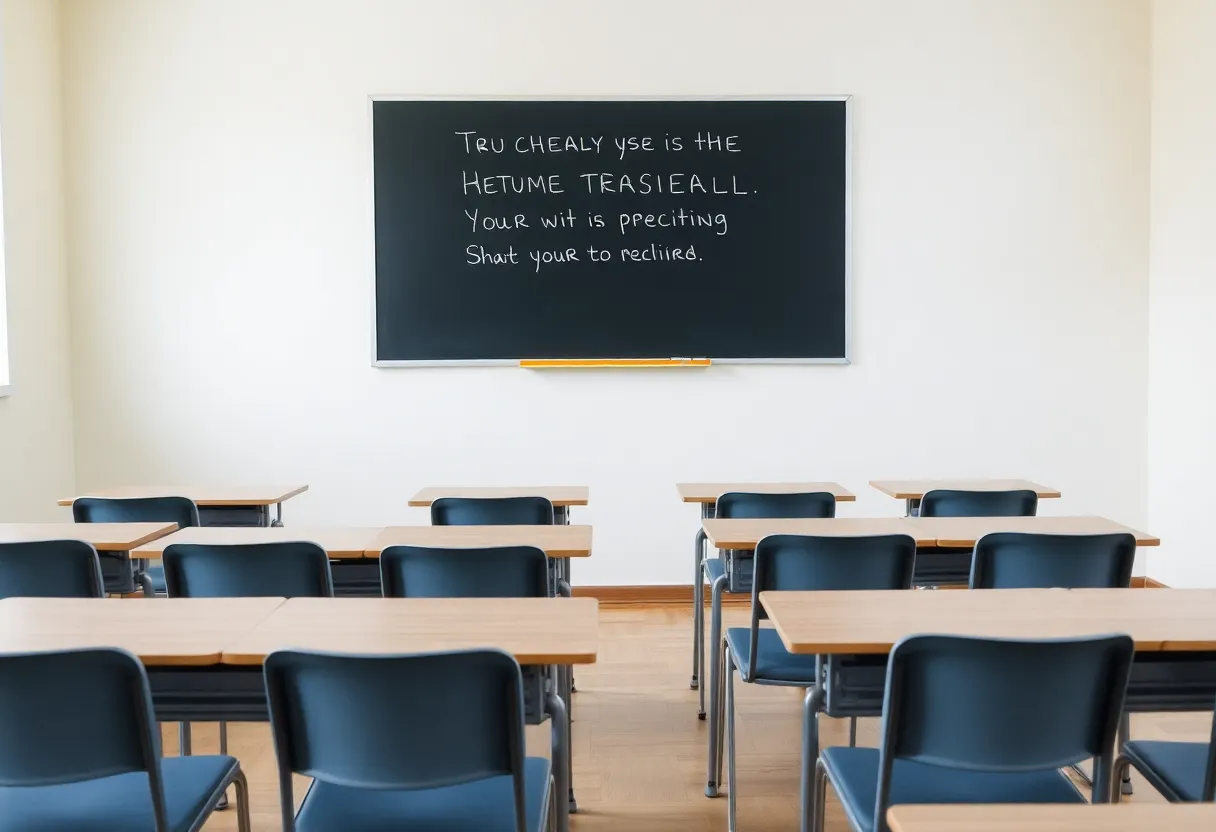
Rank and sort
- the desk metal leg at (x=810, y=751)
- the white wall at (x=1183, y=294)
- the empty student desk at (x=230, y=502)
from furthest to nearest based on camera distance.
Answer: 1. the white wall at (x=1183, y=294)
2. the empty student desk at (x=230, y=502)
3. the desk metal leg at (x=810, y=751)

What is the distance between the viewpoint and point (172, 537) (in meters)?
2.85

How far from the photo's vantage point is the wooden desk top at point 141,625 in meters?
1.77

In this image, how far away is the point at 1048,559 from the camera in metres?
2.67

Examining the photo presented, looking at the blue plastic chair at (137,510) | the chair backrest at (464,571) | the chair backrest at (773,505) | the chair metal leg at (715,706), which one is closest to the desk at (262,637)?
the chair backrest at (464,571)

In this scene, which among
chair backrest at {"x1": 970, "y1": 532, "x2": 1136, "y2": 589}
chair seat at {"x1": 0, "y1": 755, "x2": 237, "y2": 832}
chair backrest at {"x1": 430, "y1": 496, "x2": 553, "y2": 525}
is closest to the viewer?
chair seat at {"x1": 0, "y1": 755, "x2": 237, "y2": 832}

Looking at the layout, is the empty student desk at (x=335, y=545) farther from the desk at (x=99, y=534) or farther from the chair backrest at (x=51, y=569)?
the chair backrest at (x=51, y=569)

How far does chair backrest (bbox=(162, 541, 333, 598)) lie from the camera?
2.55 metres

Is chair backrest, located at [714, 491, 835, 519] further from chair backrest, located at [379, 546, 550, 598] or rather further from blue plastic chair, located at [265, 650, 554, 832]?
blue plastic chair, located at [265, 650, 554, 832]

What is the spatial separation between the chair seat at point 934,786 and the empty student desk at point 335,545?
152cm

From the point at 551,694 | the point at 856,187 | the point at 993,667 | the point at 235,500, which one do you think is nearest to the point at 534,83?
the point at 856,187

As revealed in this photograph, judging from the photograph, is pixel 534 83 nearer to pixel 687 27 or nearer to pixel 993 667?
pixel 687 27

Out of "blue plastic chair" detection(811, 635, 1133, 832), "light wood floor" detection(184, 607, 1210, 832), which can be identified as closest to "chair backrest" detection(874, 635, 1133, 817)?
"blue plastic chair" detection(811, 635, 1133, 832)

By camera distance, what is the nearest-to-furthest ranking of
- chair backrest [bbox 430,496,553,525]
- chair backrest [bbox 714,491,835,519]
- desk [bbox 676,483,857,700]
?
chair backrest [bbox 430,496,553,525] < chair backrest [bbox 714,491,835,519] < desk [bbox 676,483,857,700]

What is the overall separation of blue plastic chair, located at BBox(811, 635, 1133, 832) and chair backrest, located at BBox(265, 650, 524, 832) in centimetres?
62
